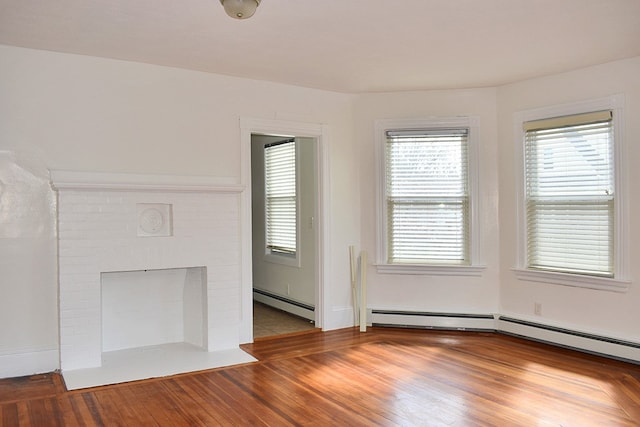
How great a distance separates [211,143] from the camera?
15.2 ft

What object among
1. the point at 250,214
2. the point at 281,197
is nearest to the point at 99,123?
the point at 250,214

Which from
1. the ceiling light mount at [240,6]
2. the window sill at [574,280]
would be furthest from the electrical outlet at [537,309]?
the ceiling light mount at [240,6]

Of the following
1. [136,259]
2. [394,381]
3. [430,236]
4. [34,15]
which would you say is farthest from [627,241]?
[34,15]

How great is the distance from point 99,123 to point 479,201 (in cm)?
355

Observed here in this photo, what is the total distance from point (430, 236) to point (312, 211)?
135 cm

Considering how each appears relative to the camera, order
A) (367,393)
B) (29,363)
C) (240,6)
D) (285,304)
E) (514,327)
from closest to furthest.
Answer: (240,6), (367,393), (29,363), (514,327), (285,304)

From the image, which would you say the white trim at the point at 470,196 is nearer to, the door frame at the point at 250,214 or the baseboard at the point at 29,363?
the door frame at the point at 250,214

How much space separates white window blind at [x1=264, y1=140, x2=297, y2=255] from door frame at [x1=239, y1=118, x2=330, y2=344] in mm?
931

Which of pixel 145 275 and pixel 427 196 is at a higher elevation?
pixel 427 196

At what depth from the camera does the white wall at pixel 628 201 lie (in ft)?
13.8

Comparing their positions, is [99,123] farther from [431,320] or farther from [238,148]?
[431,320]

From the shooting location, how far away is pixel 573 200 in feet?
15.0

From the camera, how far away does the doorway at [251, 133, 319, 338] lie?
5.72 metres

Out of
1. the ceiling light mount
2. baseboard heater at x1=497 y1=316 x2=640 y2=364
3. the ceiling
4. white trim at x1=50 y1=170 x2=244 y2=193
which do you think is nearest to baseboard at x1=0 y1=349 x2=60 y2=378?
white trim at x1=50 y1=170 x2=244 y2=193
